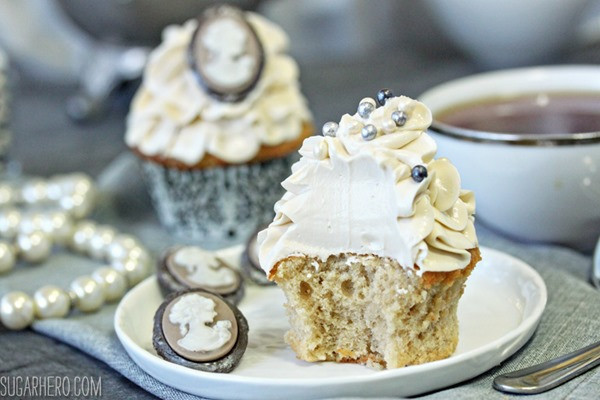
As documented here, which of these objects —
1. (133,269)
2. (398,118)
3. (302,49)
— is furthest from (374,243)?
(302,49)

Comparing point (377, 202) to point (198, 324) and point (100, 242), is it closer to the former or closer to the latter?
point (198, 324)

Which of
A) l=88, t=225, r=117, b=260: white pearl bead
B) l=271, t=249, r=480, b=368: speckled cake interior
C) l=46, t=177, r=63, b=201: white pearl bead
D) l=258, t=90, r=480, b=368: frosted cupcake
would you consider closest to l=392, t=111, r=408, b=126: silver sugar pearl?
l=258, t=90, r=480, b=368: frosted cupcake

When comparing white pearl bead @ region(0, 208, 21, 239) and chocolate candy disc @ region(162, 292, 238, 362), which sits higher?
chocolate candy disc @ region(162, 292, 238, 362)

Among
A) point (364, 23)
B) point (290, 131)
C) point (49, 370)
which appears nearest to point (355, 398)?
point (49, 370)

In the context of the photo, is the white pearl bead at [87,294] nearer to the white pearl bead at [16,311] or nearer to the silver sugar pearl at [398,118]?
the white pearl bead at [16,311]

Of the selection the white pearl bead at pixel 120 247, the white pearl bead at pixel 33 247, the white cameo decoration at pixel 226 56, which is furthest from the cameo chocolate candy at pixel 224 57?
the white pearl bead at pixel 33 247

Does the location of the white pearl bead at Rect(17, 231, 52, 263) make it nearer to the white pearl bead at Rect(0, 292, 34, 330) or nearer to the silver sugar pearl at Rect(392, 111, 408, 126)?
the white pearl bead at Rect(0, 292, 34, 330)
